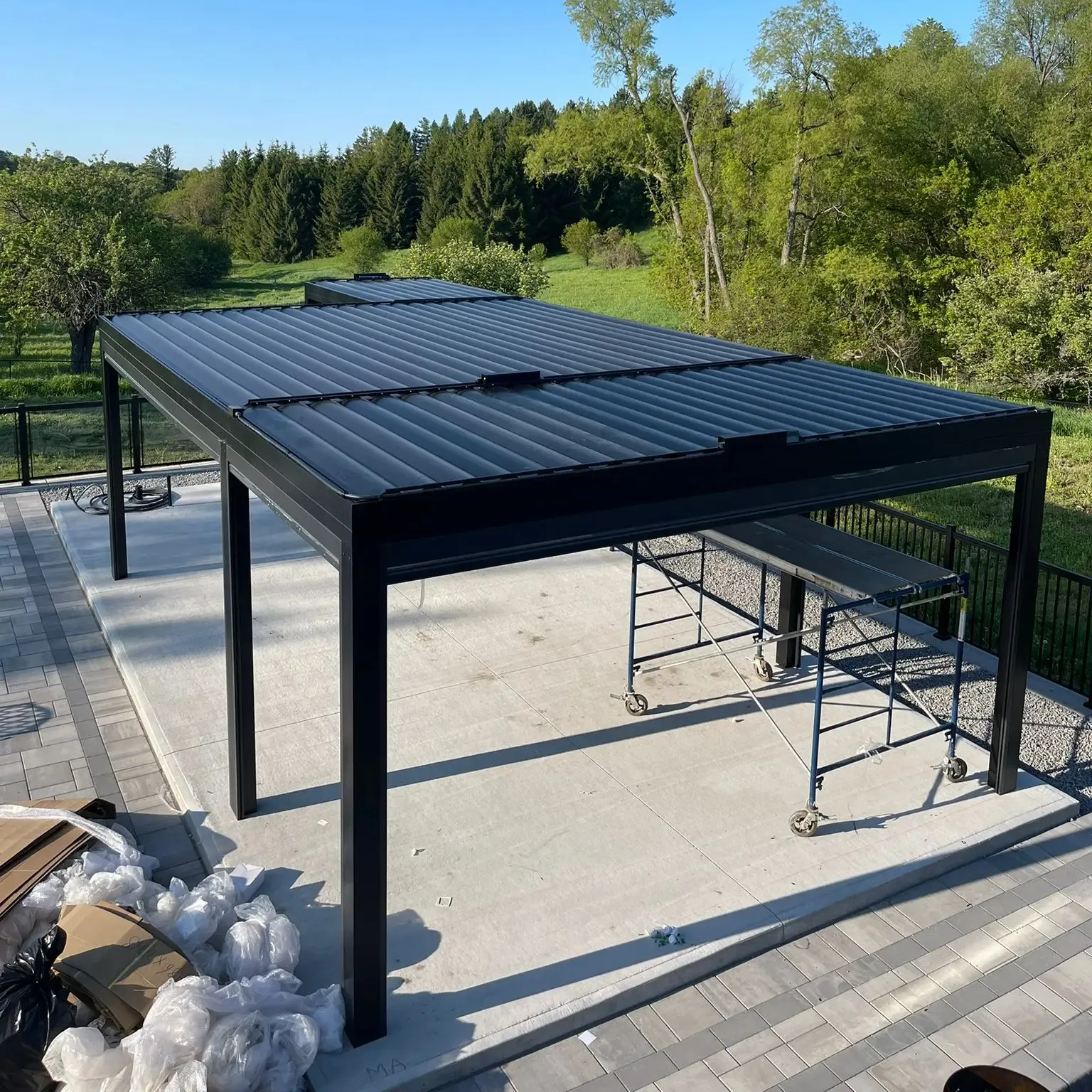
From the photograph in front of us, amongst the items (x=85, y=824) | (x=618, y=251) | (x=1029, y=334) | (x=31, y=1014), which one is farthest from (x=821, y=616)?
(x=618, y=251)

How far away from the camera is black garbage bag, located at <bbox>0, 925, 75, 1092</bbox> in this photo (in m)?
4.23

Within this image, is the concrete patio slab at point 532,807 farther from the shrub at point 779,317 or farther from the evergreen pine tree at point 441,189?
the evergreen pine tree at point 441,189

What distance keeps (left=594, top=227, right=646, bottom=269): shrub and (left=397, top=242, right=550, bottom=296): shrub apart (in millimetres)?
29756

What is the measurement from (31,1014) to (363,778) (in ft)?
5.32

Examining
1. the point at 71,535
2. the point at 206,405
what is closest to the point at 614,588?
the point at 206,405

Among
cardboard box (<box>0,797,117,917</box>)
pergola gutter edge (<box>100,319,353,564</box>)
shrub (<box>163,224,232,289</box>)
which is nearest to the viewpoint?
pergola gutter edge (<box>100,319,353,564</box>)

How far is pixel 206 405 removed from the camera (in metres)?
6.31

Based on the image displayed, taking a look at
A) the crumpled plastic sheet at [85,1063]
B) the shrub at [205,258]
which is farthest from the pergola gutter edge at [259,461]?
the shrub at [205,258]

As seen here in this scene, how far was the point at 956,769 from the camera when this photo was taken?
707cm

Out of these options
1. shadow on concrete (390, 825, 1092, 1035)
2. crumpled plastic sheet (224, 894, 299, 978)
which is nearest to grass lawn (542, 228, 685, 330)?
shadow on concrete (390, 825, 1092, 1035)

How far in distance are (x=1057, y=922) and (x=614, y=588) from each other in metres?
5.47

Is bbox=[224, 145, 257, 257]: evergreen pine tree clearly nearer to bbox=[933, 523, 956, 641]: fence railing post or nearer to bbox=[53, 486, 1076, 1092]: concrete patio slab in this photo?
bbox=[53, 486, 1076, 1092]: concrete patio slab

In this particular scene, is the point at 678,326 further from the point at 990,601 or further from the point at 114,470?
the point at 114,470

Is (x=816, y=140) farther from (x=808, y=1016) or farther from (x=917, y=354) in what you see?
(x=808, y=1016)
